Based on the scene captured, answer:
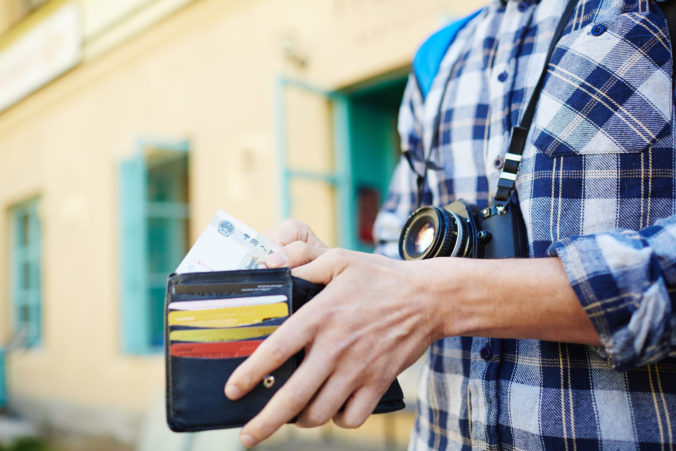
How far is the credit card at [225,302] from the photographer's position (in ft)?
2.14

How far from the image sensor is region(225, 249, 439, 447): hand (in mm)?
596

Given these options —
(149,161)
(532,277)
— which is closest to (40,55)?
(149,161)

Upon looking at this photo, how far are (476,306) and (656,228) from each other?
0.24m

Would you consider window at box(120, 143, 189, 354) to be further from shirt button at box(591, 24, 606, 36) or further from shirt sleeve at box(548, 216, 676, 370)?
shirt sleeve at box(548, 216, 676, 370)

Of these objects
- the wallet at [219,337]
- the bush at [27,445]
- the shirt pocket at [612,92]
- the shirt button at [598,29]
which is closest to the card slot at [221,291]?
the wallet at [219,337]

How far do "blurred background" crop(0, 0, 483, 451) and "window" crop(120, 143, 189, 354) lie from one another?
0.7 inches

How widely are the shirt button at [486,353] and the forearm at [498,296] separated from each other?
0.22 m

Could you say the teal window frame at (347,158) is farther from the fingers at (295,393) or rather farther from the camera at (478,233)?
the fingers at (295,393)

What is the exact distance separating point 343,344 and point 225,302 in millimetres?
163

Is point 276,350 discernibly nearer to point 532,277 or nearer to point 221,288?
point 221,288

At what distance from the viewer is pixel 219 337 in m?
0.65

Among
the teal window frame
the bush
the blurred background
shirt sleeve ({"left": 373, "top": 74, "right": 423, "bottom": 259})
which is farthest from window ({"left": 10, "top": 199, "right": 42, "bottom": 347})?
shirt sleeve ({"left": 373, "top": 74, "right": 423, "bottom": 259})

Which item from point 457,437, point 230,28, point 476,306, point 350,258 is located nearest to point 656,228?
point 476,306

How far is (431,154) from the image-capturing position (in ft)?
3.53
